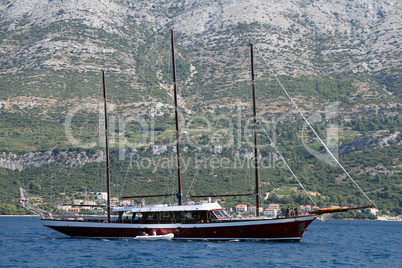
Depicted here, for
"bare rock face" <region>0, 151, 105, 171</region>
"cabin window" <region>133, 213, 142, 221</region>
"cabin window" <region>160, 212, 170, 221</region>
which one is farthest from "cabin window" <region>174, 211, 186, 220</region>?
"bare rock face" <region>0, 151, 105, 171</region>

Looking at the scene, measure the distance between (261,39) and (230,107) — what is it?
163 feet

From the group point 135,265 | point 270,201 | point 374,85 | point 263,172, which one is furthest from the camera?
point 374,85

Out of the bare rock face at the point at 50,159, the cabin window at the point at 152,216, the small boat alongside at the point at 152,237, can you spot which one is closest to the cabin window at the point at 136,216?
the cabin window at the point at 152,216

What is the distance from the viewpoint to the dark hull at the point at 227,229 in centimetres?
4497

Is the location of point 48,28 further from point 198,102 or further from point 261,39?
point 261,39

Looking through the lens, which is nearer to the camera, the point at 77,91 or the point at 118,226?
the point at 118,226

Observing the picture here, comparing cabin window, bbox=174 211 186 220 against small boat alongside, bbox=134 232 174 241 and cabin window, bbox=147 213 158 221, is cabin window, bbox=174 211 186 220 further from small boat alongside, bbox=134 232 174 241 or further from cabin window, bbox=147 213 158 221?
cabin window, bbox=147 213 158 221

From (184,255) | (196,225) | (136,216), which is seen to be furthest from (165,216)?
(184,255)

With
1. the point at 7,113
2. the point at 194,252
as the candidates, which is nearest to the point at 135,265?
the point at 194,252

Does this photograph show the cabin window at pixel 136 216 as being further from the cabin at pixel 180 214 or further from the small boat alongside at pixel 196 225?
the cabin at pixel 180 214

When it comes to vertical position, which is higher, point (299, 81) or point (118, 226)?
point (299, 81)

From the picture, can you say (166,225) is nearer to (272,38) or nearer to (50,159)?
(50,159)

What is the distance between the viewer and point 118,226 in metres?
48.6

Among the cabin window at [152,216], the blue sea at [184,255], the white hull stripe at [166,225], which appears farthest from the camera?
the cabin window at [152,216]
